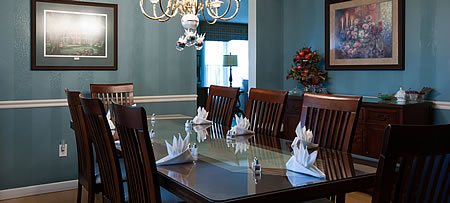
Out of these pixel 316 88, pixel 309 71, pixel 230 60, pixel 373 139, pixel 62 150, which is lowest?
pixel 62 150

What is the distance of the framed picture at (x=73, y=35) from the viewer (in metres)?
3.97

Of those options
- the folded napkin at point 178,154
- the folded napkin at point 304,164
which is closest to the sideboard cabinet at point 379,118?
the folded napkin at point 304,164

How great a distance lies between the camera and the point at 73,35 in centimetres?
414

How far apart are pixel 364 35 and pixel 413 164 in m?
3.59

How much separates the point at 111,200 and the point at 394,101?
2.77 m

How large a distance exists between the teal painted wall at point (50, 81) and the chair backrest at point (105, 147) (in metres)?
2.07

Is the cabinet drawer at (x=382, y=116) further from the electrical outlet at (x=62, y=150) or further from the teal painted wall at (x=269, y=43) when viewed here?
the electrical outlet at (x=62, y=150)

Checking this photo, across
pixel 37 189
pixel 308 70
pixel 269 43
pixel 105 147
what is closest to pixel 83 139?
pixel 105 147

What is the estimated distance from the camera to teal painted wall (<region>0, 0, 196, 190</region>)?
387 centimetres

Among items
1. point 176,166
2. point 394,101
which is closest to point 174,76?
point 394,101

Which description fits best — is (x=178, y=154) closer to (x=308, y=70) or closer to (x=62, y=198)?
(x=62, y=198)

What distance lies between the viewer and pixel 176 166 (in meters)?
1.88

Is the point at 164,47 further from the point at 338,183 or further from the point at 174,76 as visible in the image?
the point at 338,183

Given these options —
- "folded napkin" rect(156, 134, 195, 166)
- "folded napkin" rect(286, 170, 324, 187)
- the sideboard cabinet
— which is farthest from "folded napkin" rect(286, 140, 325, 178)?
the sideboard cabinet
